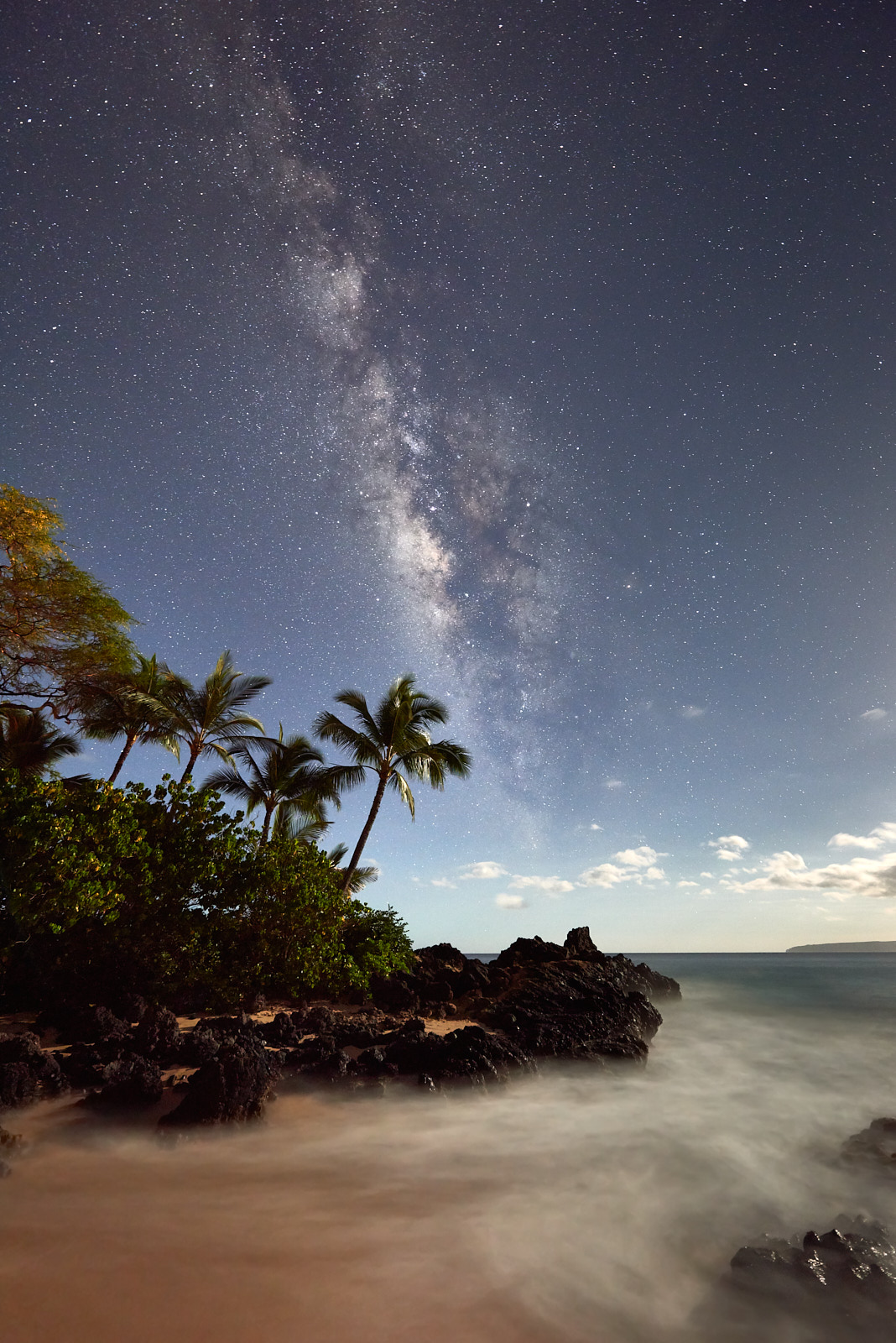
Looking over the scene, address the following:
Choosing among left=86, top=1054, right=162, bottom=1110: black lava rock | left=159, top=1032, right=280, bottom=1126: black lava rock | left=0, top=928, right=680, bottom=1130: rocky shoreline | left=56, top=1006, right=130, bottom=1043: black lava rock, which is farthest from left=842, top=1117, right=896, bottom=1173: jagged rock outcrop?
left=56, top=1006, right=130, bottom=1043: black lava rock

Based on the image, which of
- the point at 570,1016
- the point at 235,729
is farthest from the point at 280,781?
the point at 570,1016

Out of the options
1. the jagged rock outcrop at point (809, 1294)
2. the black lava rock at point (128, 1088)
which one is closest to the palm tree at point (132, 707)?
the black lava rock at point (128, 1088)

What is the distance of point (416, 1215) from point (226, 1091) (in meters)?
2.49

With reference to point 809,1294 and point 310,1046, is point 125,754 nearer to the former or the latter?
point 310,1046

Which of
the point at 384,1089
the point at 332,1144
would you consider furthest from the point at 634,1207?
the point at 384,1089

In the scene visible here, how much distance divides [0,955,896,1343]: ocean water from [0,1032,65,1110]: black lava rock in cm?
48

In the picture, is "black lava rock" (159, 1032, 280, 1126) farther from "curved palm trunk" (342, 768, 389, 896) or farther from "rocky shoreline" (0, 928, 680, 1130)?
"curved palm trunk" (342, 768, 389, 896)

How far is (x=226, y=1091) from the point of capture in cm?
613

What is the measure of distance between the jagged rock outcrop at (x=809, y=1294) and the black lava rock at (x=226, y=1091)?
4469mm

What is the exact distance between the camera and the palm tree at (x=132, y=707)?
53.7 feet

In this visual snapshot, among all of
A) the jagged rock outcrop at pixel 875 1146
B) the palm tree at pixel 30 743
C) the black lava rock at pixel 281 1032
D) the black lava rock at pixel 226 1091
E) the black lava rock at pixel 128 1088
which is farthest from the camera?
the palm tree at pixel 30 743

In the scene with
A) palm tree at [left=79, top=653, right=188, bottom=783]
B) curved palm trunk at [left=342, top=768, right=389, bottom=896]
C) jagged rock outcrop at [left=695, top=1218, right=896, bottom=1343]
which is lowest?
jagged rock outcrop at [left=695, top=1218, right=896, bottom=1343]

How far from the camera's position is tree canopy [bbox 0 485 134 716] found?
43.2 ft

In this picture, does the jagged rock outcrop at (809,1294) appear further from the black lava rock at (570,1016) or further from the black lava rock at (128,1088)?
the black lava rock at (570,1016)
